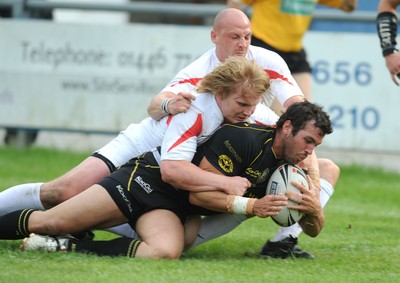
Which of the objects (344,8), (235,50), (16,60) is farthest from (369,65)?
(235,50)

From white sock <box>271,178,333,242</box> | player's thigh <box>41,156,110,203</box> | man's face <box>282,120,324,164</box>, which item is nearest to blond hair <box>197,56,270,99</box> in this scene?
man's face <box>282,120,324,164</box>

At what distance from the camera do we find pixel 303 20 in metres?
10.2

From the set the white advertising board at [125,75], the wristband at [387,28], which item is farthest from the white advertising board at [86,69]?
the wristband at [387,28]

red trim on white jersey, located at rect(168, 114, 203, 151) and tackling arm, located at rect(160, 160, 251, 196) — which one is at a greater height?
red trim on white jersey, located at rect(168, 114, 203, 151)

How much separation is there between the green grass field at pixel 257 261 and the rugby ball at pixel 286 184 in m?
0.27

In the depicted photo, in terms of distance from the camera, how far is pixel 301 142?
21.7 feet

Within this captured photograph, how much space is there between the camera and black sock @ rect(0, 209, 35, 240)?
702cm

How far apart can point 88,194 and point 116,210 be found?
0.20 metres

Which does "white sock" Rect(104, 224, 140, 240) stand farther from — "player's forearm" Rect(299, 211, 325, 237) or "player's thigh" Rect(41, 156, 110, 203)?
"player's forearm" Rect(299, 211, 325, 237)

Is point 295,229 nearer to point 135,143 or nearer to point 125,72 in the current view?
point 135,143

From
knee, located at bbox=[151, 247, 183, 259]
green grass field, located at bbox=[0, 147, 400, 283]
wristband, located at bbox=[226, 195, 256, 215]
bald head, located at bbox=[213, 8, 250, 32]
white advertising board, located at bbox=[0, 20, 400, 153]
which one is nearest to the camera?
green grass field, located at bbox=[0, 147, 400, 283]

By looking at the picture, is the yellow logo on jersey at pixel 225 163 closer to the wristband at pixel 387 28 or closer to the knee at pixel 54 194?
the knee at pixel 54 194

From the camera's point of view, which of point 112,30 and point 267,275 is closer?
point 267,275

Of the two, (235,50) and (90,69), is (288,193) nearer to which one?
(235,50)
